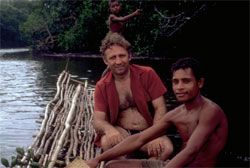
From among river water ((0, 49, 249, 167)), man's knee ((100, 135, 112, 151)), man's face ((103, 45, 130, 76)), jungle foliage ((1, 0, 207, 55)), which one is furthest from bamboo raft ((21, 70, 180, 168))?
jungle foliage ((1, 0, 207, 55))

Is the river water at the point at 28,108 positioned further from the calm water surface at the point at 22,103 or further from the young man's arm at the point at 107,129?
the young man's arm at the point at 107,129

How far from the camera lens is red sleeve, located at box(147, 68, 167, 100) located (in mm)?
3943

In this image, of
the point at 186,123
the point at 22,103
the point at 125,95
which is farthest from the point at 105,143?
the point at 22,103

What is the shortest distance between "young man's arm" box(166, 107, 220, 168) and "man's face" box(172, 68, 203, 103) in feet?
0.66

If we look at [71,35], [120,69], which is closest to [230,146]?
[120,69]

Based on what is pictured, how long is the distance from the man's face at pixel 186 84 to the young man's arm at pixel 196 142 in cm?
20

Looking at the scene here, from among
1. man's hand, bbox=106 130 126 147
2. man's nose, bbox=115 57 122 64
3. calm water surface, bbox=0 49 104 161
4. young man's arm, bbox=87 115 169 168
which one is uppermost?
man's nose, bbox=115 57 122 64

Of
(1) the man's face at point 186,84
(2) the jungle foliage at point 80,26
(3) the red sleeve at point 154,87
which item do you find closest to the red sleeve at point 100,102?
(3) the red sleeve at point 154,87

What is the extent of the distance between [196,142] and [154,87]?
61.8 inches

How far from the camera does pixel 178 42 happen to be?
52.1ft

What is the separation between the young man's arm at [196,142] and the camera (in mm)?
2400

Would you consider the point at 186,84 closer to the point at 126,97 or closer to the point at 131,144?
the point at 131,144

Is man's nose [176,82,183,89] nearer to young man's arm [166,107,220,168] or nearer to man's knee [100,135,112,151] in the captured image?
young man's arm [166,107,220,168]

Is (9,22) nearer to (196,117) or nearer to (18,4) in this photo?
(18,4)
